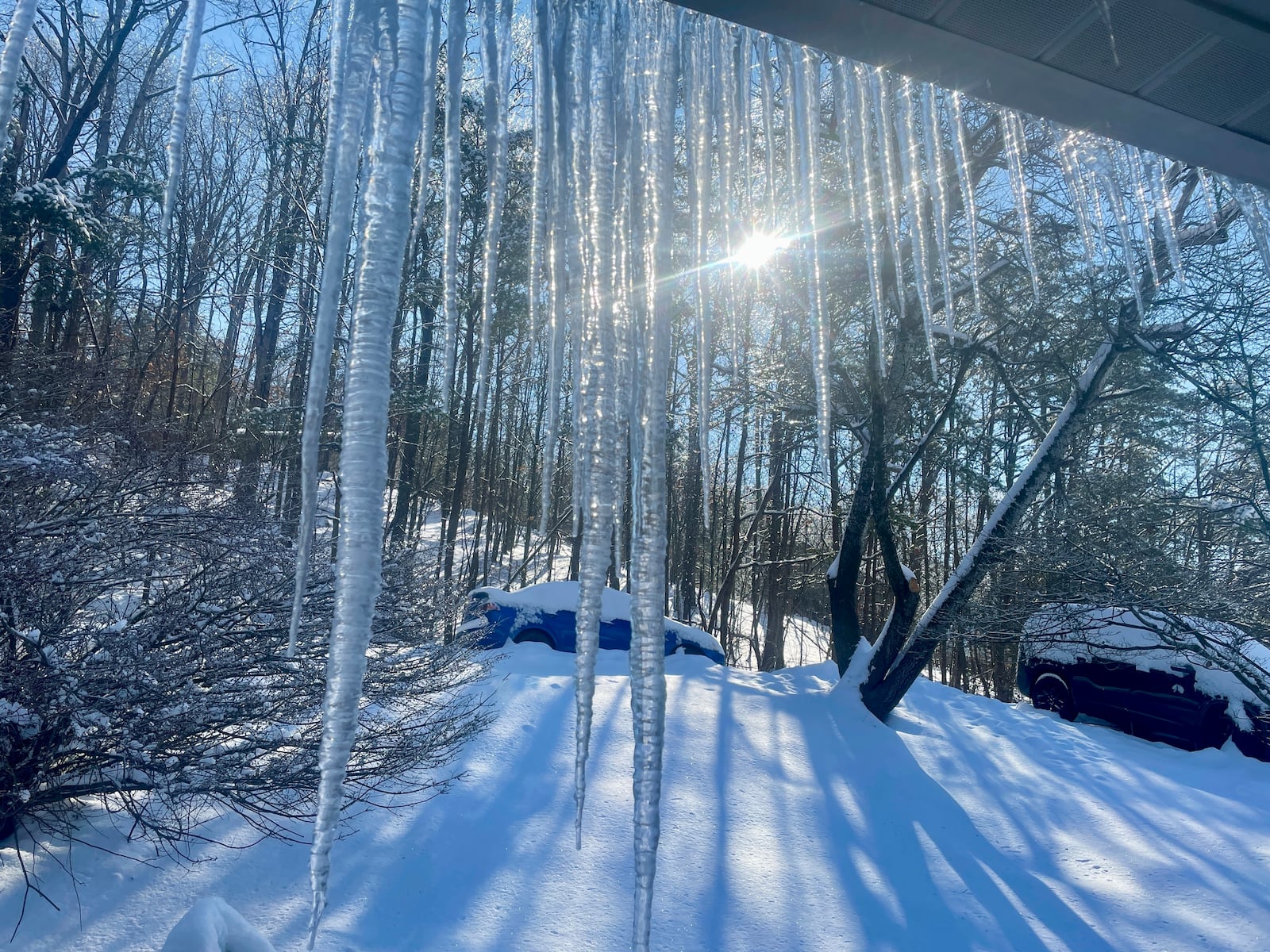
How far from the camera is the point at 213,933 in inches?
91.6

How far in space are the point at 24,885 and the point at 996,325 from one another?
9815 mm

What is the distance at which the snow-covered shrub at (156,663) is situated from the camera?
12.4 feet

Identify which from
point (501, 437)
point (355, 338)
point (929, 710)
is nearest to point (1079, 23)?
point (355, 338)

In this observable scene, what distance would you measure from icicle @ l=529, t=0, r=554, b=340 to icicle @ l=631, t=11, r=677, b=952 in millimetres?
227

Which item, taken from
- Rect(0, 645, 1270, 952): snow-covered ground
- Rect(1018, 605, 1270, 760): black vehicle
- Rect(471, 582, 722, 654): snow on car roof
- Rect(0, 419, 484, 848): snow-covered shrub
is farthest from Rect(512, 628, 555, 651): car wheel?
Rect(1018, 605, 1270, 760): black vehicle

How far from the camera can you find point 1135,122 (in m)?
2.26

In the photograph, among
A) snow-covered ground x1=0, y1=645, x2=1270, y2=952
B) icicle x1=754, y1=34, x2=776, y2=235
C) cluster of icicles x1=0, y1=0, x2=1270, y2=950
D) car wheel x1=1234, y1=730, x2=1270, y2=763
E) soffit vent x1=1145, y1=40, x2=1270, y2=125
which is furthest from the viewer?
car wheel x1=1234, y1=730, x2=1270, y2=763

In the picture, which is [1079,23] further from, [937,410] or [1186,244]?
[937,410]

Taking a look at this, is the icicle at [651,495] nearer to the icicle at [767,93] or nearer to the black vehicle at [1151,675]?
the icicle at [767,93]

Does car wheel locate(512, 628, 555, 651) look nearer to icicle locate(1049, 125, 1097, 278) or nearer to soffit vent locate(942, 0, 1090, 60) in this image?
icicle locate(1049, 125, 1097, 278)

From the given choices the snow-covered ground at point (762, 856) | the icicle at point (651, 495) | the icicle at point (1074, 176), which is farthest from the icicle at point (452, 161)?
the snow-covered ground at point (762, 856)

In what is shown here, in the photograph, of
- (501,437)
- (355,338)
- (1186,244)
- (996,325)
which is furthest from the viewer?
(501,437)

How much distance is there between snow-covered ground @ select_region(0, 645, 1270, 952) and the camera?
400cm

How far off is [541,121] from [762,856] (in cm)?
507
